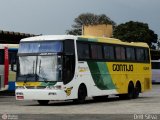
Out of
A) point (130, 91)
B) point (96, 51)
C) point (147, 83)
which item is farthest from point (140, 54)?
point (96, 51)

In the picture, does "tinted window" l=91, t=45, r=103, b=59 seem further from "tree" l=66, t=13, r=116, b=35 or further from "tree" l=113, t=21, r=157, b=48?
"tree" l=66, t=13, r=116, b=35

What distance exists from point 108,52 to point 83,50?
255 centimetres

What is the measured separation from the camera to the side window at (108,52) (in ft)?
86.3

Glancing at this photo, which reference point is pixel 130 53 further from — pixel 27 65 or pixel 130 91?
pixel 27 65

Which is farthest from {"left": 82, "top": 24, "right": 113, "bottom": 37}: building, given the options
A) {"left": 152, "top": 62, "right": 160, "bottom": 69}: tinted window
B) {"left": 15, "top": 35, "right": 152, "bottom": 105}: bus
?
{"left": 15, "top": 35, "right": 152, "bottom": 105}: bus

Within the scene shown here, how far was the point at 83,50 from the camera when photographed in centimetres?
2427

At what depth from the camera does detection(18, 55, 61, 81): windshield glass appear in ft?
74.4

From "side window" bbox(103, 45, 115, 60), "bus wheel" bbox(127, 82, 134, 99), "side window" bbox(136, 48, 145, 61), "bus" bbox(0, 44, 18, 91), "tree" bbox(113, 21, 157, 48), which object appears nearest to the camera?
"side window" bbox(103, 45, 115, 60)

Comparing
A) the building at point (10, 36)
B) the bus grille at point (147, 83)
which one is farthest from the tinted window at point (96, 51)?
the building at point (10, 36)

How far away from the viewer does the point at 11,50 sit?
32.2m

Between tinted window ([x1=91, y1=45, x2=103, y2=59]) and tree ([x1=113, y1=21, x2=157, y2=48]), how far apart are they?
71.1 metres

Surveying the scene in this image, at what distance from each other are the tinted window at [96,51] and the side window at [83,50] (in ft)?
1.59

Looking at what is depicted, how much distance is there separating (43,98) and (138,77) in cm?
843

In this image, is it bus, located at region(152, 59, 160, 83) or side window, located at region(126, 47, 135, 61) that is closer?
side window, located at region(126, 47, 135, 61)
